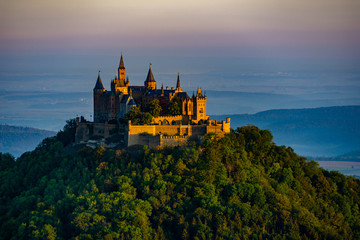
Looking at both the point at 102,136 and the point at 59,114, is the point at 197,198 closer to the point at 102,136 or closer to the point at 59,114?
the point at 102,136

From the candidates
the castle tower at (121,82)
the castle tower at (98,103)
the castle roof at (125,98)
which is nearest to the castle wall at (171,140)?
the castle roof at (125,98)

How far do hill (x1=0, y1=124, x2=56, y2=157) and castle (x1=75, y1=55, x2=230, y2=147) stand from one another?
82.4m

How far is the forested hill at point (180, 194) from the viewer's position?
54.9 metres

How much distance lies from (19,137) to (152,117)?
4245 inches

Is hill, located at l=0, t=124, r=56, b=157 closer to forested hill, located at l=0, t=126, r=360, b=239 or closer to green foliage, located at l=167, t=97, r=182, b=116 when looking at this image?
forested hill, located at l=0, t=126, r=360, b=239

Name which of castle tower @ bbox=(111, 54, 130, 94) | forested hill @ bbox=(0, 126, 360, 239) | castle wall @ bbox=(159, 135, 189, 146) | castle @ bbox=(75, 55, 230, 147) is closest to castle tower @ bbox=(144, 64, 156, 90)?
castle @ bbox=(75, 55, 230, 147)

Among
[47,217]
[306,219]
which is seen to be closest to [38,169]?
[47,217]

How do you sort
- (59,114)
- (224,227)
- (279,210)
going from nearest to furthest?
(224,227) → (279,210) → (59,114)

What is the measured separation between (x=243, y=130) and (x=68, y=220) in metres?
23.1

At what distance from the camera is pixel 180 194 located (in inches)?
2312

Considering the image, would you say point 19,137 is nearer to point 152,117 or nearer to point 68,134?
point 68,134

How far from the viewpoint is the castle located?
64.3m

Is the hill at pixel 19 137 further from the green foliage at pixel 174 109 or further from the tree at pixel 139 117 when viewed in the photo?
the green foliage at pixel 174 109

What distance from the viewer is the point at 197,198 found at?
2288 inches
